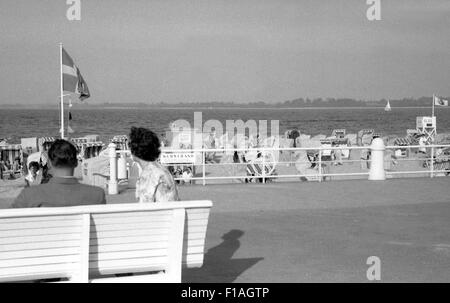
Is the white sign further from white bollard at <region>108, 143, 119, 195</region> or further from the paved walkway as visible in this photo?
white bollard at <region>108, 143, 119, 195</region>

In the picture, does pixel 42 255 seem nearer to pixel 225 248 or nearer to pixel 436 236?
pixel 225 248

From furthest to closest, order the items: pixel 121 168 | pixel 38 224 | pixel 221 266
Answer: pixel 121 168 → pixel 221 266 → pixel 38 224

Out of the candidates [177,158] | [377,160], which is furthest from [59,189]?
[377,160]

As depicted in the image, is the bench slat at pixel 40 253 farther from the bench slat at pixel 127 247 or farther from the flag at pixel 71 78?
the flag at pixel 71 78

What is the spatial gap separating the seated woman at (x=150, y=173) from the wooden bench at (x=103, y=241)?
22.7 inches

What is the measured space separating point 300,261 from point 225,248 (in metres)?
1.19

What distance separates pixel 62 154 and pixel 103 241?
2.43ft

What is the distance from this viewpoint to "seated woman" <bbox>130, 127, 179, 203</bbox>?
598 cm

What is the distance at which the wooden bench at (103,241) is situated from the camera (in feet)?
16.2

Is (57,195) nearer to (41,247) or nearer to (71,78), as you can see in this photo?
(41,247)

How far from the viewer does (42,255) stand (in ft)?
16.6

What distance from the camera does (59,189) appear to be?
542 cm

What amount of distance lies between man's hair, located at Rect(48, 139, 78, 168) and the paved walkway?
2.01 metres

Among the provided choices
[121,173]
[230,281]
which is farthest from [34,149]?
[230,281]
